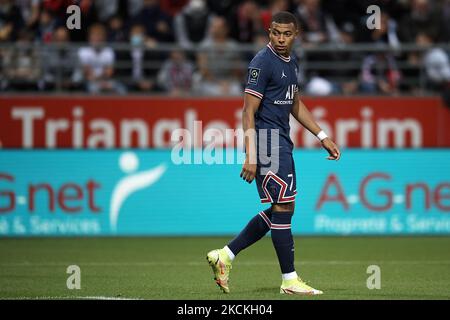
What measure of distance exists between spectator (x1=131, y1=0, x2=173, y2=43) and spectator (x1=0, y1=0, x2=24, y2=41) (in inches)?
80.1

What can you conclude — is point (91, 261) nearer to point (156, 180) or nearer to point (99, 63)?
point (156, 180)

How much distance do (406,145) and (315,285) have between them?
9042 mm

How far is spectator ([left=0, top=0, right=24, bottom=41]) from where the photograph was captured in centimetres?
1850

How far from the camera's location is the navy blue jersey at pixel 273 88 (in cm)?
913

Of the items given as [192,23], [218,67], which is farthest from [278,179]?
[192,23]

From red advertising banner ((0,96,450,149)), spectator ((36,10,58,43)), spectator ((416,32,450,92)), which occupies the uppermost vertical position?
spectator ((36,10,58,43))

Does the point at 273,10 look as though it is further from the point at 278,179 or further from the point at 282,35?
the point at 278,179

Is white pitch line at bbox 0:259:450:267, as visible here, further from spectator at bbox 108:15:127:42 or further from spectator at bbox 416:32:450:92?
spectator at bbox 108:15:127:42

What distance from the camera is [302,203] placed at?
1625 cm

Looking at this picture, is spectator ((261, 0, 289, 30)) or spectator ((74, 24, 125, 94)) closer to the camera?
spectator ((74, 24, 125, 94))

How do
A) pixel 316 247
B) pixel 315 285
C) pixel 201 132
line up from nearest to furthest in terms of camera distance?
pixel 315 285 < pixel 316 247 < pixel 201 132

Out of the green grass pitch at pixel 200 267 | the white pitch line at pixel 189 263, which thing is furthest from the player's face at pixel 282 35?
the white pitch line at pixel 189 263

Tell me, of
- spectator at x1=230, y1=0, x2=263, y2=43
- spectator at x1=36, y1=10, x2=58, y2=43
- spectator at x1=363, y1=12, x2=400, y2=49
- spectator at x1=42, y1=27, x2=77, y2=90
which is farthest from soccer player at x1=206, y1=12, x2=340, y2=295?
spectator at x1=36, y1=10, x2=58, y2=43

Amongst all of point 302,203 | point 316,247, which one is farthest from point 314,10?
point 316,247
